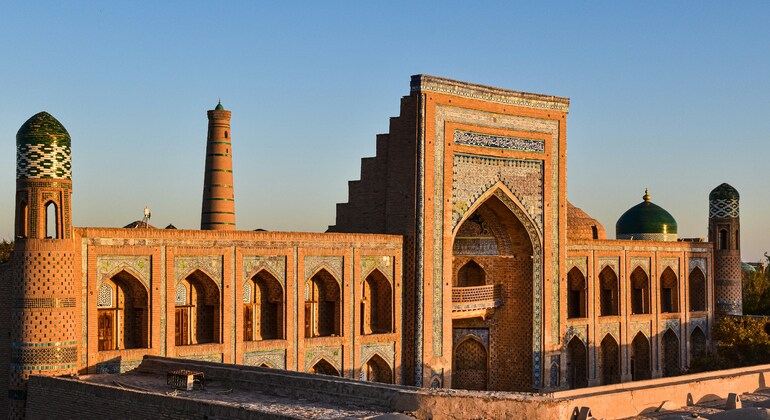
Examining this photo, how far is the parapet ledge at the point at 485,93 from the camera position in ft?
78.9

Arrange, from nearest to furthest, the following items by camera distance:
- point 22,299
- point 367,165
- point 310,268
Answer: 1. point 22,299
2. point 310,268
3. point 367,165

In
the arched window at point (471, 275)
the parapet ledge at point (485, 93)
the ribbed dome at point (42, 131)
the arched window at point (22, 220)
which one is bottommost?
the arched window at point (471, 275)

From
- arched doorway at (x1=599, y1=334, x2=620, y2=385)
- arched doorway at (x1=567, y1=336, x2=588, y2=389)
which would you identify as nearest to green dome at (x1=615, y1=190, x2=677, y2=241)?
arched doorway at (x1=599, y1=334, x2=620, y2=385)

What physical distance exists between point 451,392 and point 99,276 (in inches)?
294

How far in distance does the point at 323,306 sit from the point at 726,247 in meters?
18.0

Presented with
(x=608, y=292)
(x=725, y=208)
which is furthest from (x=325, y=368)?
(x=725, y=208)

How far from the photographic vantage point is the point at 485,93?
2573cm

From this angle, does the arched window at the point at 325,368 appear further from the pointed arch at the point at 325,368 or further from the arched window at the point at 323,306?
the arched window at the point at 323,306

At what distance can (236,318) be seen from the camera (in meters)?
20.9

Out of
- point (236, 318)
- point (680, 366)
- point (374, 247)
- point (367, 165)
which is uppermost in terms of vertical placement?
point (367, 165)

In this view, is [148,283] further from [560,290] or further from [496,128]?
[560,290]

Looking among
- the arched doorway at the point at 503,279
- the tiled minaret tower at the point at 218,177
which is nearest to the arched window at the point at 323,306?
the arched doorway at the point at 503,279

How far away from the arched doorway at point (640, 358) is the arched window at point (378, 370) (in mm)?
11568

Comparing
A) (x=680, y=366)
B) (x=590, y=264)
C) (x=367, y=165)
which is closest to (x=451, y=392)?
(x=367, y=165)
